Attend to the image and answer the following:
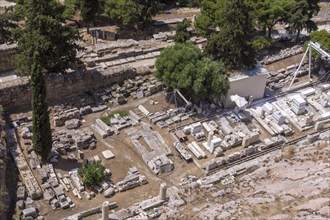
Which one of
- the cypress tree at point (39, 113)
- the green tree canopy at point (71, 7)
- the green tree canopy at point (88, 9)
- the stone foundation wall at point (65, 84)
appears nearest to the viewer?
the cypress tree at point (39, 113)

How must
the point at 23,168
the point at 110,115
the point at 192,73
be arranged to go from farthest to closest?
the point at 110,115 → the point at 192,73 → the point at 23,168

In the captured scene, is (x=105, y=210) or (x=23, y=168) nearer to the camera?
(x=105, y=210)

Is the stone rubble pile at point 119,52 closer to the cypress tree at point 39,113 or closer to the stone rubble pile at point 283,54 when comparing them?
the stone rubble pile at point 283,54

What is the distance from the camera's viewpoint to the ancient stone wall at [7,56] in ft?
130

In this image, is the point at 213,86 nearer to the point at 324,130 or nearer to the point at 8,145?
the point at 324,130

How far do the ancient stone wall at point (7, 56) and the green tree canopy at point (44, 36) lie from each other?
11.0ft

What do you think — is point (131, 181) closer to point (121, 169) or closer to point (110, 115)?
point (121, 169)

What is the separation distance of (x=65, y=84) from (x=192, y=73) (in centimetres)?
1000

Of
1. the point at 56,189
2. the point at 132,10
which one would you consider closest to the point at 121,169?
the point at 56,189

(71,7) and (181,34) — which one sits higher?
(71,7)

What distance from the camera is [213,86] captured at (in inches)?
1410

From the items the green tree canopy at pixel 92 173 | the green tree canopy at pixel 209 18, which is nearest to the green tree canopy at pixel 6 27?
the green tree canopy at pixel 92 173

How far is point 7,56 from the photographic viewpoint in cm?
3972

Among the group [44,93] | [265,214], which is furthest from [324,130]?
[44,93]
